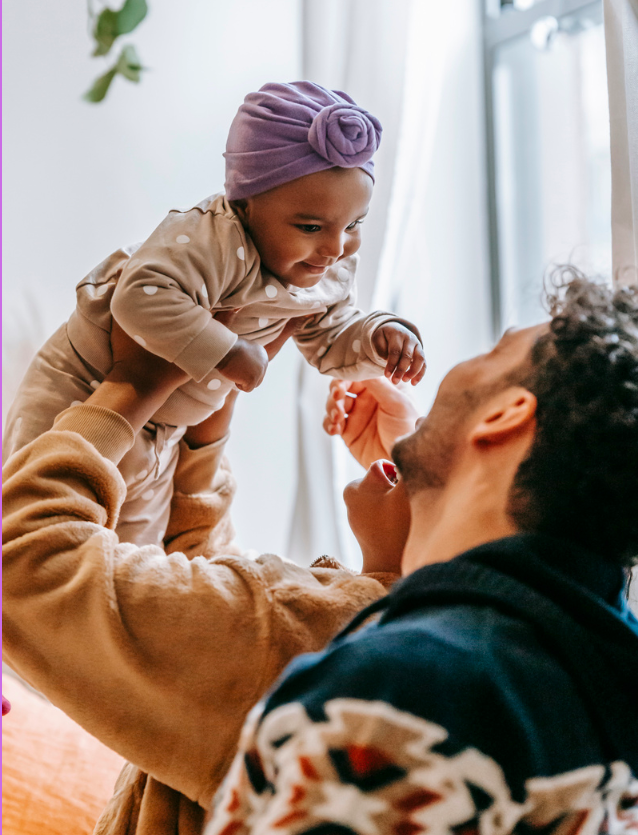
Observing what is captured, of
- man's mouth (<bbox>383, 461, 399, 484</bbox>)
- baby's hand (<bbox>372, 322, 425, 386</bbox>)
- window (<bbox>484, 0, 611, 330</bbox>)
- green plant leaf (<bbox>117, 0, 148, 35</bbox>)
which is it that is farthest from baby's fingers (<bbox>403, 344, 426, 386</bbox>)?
green plant leaf (<bbox>117, 0, 148, 35</bbox>)

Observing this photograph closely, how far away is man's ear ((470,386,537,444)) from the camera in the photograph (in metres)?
0.58

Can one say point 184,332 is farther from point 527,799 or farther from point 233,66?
point 233,66

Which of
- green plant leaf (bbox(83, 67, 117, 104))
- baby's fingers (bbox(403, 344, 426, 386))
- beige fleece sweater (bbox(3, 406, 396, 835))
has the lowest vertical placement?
beige fleece sweater (bbox(3, 406, 396, 835))

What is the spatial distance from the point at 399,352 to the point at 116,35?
34.8 inches

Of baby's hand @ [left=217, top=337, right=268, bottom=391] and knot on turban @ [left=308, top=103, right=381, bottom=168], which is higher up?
knot on turban @ [left=308, top=103, right=381, bottom=168]

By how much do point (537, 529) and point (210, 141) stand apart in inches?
41.5

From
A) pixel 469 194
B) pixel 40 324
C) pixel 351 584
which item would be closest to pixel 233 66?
pixel 40 324

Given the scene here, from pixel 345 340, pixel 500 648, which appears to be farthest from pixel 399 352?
pixel 500 648

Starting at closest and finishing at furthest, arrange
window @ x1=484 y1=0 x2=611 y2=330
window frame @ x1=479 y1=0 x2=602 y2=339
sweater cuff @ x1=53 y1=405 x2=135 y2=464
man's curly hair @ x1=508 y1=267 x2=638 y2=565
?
man's curly hair @ x1=508 y1=267 x2=638 y2=565 → sweater cuff @ x1=53 y1=405 x2=135 y2=464 → window @ x1=484 y1=0 x2=611 y2=330 → window frame @ x1=479 y1=0 x2=602 y2=339

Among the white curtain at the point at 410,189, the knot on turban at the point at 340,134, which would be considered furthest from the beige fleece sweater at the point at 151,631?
the white curtain at the point at 410,189

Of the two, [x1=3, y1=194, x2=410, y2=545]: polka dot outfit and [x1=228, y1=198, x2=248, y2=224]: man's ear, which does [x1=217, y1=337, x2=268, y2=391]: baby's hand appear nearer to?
[x1=3, y1=194, x2=410, y2=545]: polka dot outfit

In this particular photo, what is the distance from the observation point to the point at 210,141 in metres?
1.33

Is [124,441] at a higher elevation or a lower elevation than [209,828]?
higher

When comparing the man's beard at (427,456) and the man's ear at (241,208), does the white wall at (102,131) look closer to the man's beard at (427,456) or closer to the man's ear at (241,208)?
the man's ear at (241,208)
